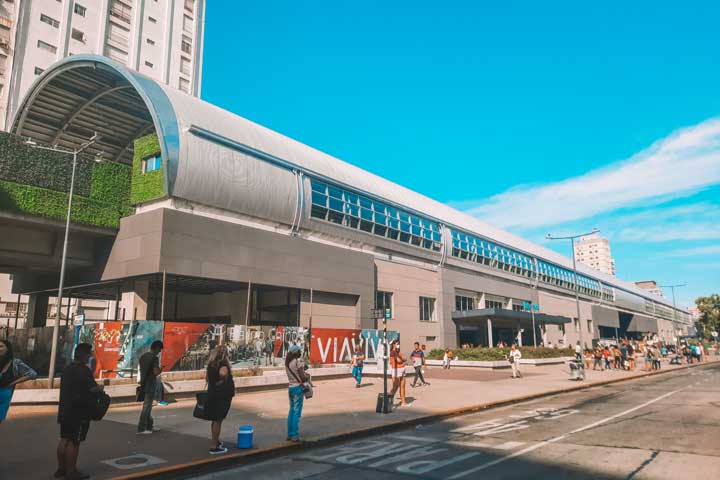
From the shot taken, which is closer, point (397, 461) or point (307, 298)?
point (397, 461)

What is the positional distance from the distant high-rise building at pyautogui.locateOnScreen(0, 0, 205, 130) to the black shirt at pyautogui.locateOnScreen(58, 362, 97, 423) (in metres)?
56.7

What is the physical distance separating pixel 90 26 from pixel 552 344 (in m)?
65.4

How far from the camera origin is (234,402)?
16344 mm

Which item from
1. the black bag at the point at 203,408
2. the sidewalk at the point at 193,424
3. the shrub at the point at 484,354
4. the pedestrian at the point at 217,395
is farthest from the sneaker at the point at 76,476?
the shrub at the point at 484,354

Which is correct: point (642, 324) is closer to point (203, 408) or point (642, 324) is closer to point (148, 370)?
point (148, 370)

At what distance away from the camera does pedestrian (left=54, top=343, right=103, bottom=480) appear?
7.20m

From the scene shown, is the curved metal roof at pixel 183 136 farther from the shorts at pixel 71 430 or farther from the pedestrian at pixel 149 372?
the shorts at pixel 71 430

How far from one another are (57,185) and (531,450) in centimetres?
2447

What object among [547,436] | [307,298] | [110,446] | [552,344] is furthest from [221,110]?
[552,344]

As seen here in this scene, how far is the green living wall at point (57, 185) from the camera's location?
2323 centimetres

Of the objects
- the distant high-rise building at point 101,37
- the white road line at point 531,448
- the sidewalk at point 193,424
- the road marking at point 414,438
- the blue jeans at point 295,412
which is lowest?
the road marking at point 414,438

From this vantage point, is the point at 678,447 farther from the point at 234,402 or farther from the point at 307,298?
the point at 307,298

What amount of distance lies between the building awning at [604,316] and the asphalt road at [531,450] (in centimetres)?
6612

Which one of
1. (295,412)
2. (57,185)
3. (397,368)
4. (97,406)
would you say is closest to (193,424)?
(295,412)
